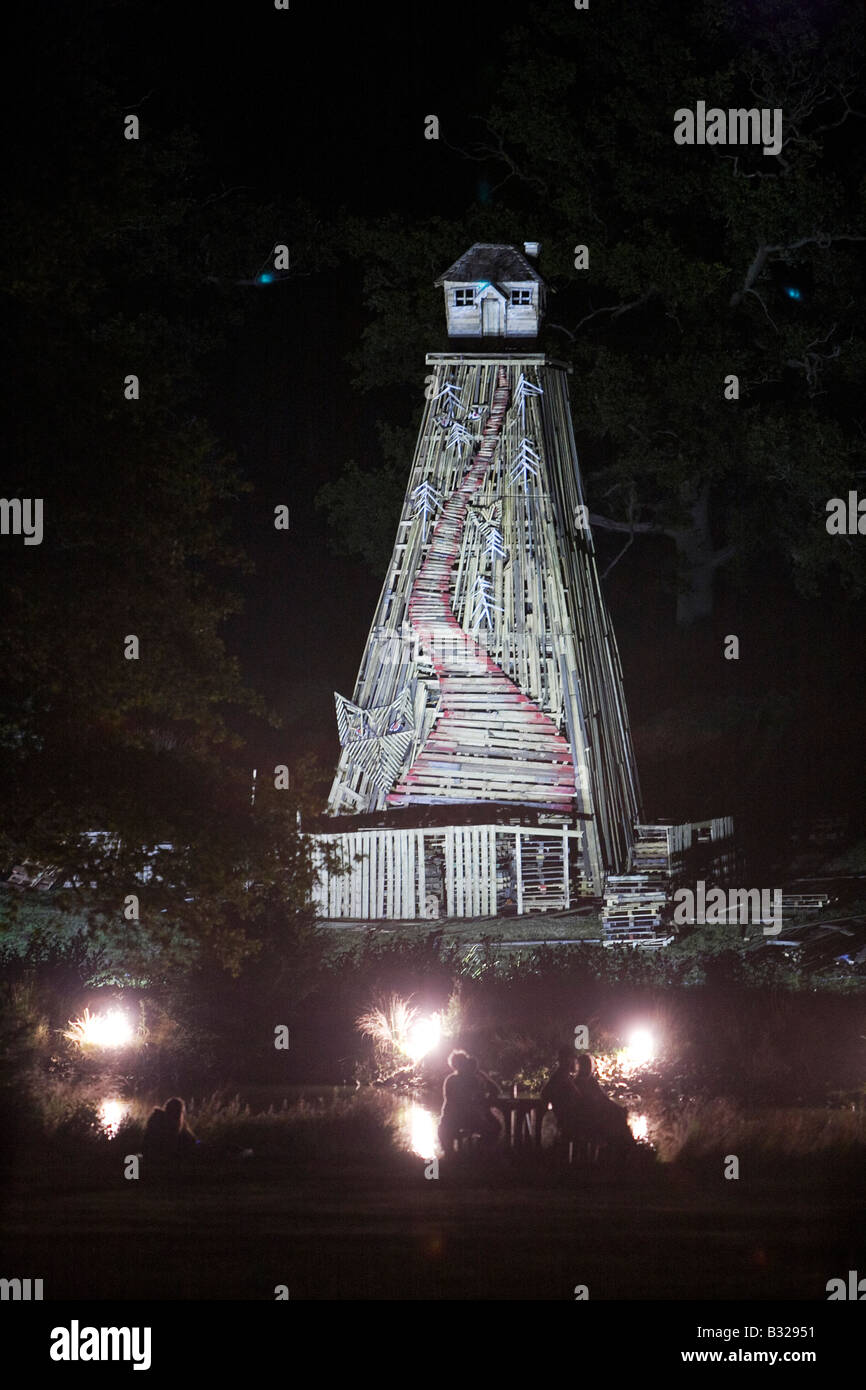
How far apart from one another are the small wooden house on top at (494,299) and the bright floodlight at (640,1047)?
41.3 feet

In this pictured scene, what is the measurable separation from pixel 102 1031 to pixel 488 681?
872cm

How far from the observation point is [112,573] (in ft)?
52.9

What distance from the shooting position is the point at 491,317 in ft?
85.0

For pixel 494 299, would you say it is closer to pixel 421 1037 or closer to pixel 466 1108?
pixel 421 1037

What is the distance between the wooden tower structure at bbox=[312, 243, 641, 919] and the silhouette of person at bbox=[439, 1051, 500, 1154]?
8.88m

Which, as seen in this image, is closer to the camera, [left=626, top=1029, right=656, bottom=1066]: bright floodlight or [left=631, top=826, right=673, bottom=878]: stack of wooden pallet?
[left=626, top=1029, right=656, bottom=1066]: bright floodlight

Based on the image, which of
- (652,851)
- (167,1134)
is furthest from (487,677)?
(167,1134)

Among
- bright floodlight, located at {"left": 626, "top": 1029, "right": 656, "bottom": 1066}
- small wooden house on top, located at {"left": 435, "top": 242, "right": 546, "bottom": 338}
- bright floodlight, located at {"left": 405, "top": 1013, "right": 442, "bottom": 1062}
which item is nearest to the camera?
bright floodlight, located at {"left": 626, "top": 1029, "right": 656, "bottom": 1066}

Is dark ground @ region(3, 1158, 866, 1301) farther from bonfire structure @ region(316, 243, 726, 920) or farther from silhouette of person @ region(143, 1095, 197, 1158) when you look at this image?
bonfire structure @ region(316, 243, 726, 920)

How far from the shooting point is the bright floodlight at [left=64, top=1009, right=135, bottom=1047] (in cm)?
1797

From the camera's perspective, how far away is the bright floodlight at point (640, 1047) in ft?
56.3

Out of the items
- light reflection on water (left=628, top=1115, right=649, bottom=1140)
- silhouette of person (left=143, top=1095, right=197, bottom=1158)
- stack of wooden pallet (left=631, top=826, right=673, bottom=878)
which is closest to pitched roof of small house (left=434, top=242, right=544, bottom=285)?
stack of wooden pallet (left=631, top=826, right=673, bottom=878)
